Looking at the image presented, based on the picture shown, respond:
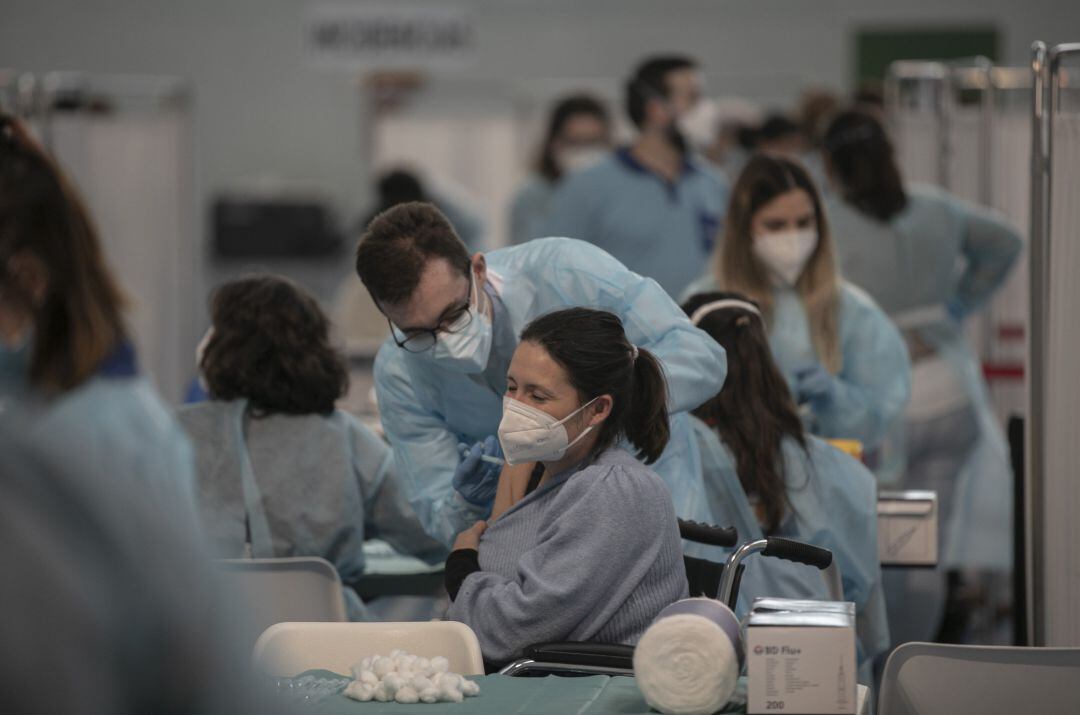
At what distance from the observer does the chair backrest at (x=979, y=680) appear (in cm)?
236

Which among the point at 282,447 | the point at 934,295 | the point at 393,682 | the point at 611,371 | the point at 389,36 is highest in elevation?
the point at 389,36

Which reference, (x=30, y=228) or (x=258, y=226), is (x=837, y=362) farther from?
(x=258, y=226)

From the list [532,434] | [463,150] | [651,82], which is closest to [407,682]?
[532,434]

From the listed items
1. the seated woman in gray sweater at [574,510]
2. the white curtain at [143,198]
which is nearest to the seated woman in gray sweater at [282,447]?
the seated woman in gray sweater at [574,510]

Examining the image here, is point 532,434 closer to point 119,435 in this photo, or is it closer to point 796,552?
point 796,552

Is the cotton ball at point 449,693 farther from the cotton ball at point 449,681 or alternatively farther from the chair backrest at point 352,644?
the chair backrest at point 352,644

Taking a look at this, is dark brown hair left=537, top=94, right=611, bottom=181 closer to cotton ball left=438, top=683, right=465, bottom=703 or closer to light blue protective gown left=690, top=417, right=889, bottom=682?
light blue protective gown left=690, top=417, right=889, bottom=682

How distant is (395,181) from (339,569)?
292 cm

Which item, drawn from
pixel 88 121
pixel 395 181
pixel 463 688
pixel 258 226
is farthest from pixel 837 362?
pixel 258 226

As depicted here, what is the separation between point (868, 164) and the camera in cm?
476

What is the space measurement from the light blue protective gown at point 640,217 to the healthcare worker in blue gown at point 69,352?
4.35 metres

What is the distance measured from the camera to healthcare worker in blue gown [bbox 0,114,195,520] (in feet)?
3.95

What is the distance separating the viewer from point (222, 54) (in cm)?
1173

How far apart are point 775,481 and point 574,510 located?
2.59ft
